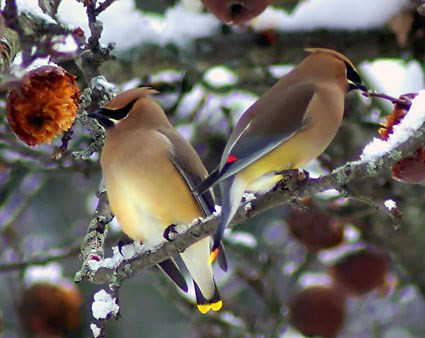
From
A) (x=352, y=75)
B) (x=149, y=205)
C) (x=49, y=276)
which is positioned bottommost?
(x=49, y=276)

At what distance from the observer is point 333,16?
11.9 ft

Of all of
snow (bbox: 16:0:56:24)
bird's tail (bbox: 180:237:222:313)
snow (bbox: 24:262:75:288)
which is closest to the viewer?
snow (bbox: 16:0:56:24)

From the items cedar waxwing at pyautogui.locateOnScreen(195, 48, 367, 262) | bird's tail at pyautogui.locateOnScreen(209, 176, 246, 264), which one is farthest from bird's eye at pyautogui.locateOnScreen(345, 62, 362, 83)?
bird's tail at pyautogui.locateOnScreen(209, 176, 246, 264)

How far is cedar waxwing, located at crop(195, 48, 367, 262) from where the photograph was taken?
2293 millimetres

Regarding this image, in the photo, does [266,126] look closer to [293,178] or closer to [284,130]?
[284,130]

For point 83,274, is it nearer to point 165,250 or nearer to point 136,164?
point 165,250

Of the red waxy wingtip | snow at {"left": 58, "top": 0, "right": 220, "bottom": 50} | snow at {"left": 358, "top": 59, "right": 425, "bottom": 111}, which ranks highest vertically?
the red waxy wingtip

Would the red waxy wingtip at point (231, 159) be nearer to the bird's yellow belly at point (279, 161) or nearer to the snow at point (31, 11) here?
the bird's yellow belly at point (279, 161)

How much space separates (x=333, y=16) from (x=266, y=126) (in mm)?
1306

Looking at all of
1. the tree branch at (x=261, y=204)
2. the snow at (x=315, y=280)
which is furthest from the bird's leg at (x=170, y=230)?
the snow at (x=315, y=280)

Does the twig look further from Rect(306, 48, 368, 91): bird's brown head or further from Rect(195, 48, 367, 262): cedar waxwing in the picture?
Rect(306, 48, 368, 91): bird's brown head

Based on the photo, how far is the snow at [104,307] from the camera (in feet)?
6.82

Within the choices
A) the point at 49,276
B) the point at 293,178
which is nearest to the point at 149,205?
the point at 293,178

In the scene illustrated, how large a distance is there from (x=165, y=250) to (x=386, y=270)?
2.23m
